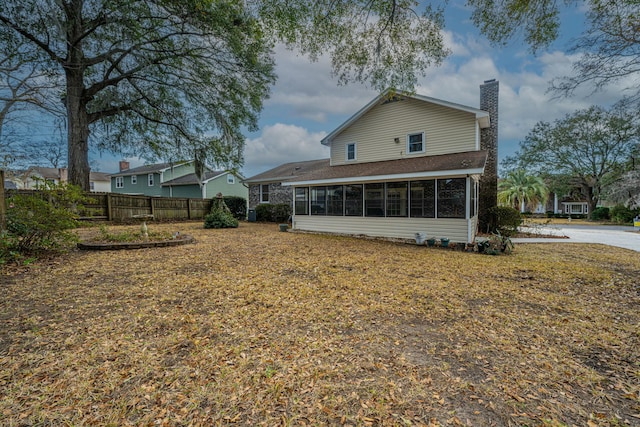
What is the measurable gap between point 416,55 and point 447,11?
47.4 inches

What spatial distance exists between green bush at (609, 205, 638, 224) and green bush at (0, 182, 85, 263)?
1416 inches

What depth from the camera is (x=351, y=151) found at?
14.3 metres

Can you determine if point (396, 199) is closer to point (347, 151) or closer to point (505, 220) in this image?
point (347, 151)

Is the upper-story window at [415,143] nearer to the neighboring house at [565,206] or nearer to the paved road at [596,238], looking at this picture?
the paved road at [596,238]

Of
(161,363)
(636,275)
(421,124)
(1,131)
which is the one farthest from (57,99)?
(636,275)

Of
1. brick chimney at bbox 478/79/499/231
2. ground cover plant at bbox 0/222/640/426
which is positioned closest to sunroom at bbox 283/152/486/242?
brick chimney at bbox 478/79/499/231

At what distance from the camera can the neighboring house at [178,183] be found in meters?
25.3

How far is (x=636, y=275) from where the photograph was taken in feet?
19.8

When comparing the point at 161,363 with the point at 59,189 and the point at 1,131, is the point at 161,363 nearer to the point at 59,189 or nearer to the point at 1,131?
the point at 59,189

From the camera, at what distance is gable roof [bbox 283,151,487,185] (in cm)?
905

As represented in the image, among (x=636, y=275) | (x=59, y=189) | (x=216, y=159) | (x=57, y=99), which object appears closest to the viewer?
(x=636, y=275)

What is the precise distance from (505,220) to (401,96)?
7.18m

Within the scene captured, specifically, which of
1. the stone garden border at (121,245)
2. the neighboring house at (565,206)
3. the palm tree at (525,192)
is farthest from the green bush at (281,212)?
the neighboring house at (565,206)

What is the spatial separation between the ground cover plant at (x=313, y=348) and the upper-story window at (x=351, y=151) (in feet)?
30.6
